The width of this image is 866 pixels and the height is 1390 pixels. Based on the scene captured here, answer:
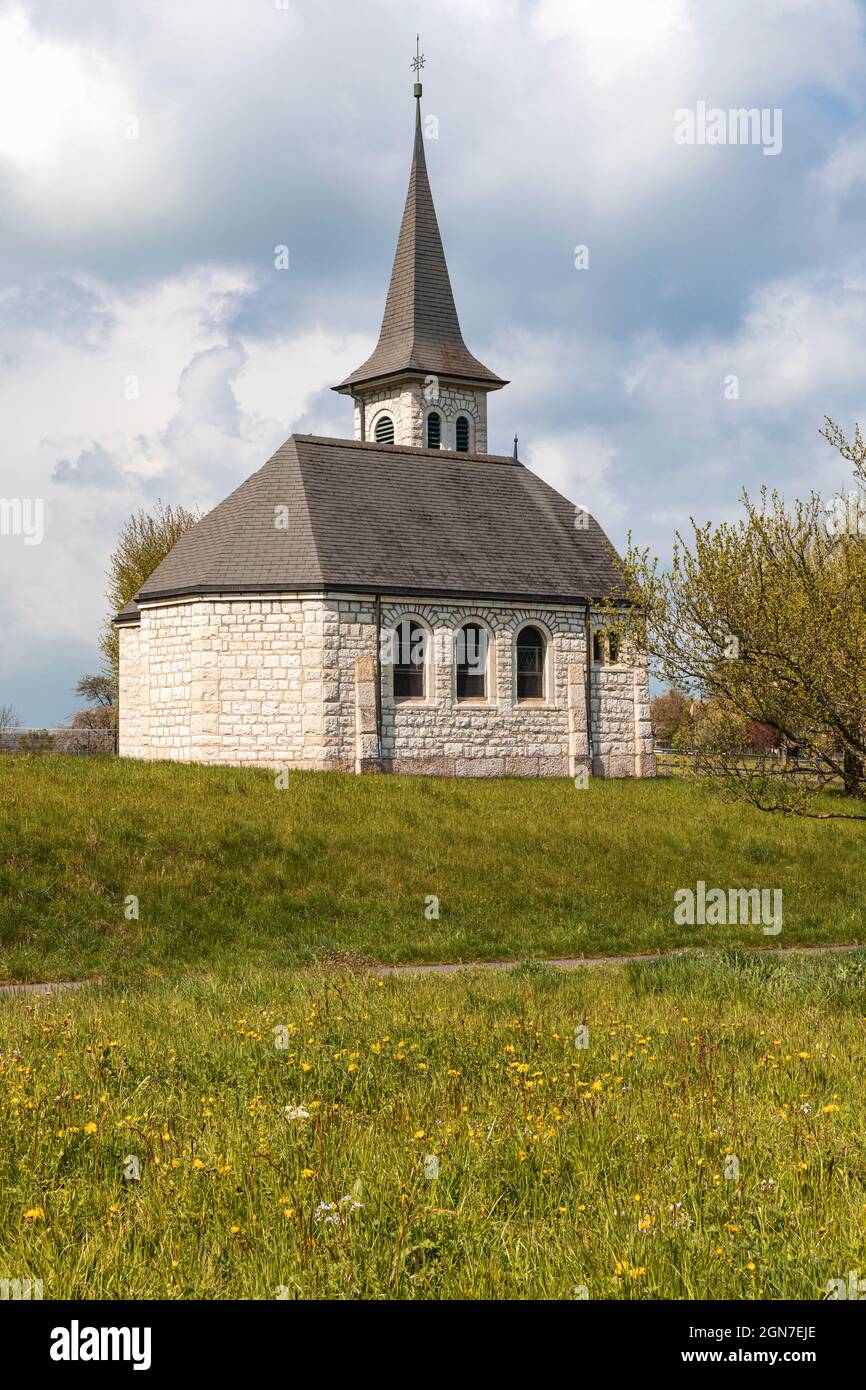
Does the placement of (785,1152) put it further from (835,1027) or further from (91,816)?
(91,816)

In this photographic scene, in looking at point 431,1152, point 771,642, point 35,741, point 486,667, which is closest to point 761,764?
point 771,642

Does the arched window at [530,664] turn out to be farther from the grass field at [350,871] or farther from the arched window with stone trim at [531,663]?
the grass field at [350,871]

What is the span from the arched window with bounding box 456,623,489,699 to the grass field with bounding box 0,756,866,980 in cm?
830

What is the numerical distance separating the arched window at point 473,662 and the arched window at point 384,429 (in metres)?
16.6

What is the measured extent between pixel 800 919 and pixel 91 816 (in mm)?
10950

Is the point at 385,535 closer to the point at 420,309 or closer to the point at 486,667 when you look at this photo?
the point at 486,667

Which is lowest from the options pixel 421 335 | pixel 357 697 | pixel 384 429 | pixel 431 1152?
pixel 431 1152

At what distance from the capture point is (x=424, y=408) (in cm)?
4584

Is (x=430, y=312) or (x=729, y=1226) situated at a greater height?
(x=430, y=312)

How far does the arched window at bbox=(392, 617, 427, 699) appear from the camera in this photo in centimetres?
3175

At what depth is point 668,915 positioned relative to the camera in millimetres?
18250

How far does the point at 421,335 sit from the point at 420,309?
1.12 meters

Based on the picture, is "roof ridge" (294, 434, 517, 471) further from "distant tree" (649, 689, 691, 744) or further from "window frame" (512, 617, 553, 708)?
"distant tree" (649, 689, 691, 744)
